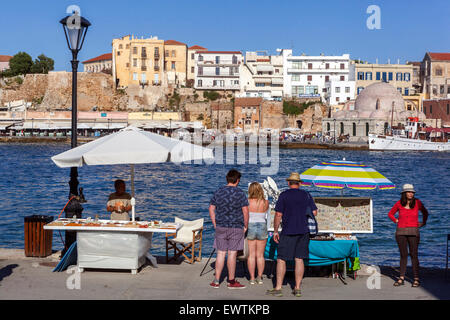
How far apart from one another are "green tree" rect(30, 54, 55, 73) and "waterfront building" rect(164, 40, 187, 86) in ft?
80.5

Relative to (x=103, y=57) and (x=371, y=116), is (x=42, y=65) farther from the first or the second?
(x=371, y=116)

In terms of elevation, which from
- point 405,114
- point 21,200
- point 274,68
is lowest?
point 21,200

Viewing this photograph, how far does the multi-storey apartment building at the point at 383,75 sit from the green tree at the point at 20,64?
55.7m

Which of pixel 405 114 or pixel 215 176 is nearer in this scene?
pixel 215 176

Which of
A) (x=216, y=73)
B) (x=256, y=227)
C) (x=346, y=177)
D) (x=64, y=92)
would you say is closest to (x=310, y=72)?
(x=216, y=73)

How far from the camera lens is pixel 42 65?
104938 mm

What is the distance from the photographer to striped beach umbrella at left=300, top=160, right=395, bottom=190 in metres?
9.47

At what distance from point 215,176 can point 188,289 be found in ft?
132

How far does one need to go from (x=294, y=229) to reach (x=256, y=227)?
2.12 ft

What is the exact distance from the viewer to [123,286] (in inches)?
305

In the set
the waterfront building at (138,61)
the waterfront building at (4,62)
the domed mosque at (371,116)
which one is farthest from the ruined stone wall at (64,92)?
the domed mosque at (371,116)
